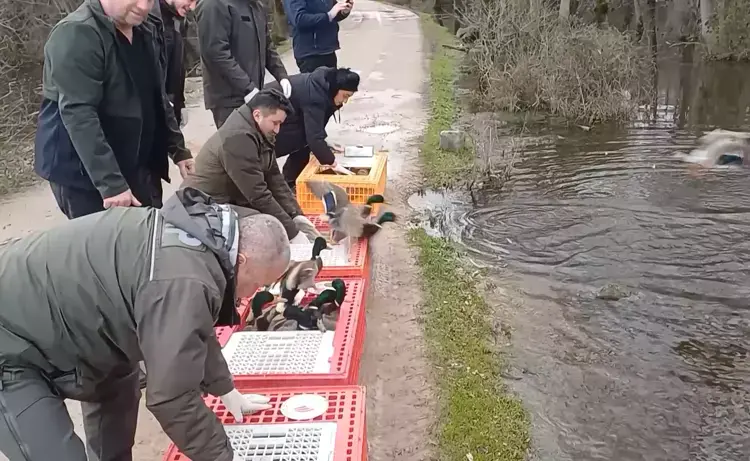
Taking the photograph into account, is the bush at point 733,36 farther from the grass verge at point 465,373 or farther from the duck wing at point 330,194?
the duck wing at point 330,194

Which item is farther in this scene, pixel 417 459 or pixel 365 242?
pixel 365 242

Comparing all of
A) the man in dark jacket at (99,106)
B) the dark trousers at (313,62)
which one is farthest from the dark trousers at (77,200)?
the dark trousers at (313,62)

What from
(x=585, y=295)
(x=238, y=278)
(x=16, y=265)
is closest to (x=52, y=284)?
(x=16, y=265)

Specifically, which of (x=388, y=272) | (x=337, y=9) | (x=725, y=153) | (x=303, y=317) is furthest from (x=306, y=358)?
(x=725, y=153)

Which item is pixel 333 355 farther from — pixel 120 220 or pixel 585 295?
pixel 585 295

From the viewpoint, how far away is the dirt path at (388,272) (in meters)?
3.82

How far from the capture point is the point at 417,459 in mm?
3666

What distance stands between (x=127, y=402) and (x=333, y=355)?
102 centimetres

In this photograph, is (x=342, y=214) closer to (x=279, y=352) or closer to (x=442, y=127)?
(x=279, y=352)

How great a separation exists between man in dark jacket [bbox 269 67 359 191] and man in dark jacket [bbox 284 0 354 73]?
1.18 m

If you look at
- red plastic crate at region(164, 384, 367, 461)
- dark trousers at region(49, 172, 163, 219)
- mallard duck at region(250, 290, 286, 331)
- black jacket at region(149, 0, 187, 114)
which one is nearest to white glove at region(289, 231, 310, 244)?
mallard duck at region(250, 290, 286, 331)

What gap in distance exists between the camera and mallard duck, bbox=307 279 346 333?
12.5 feet

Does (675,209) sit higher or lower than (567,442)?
higher

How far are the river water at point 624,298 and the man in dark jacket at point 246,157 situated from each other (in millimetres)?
1937
